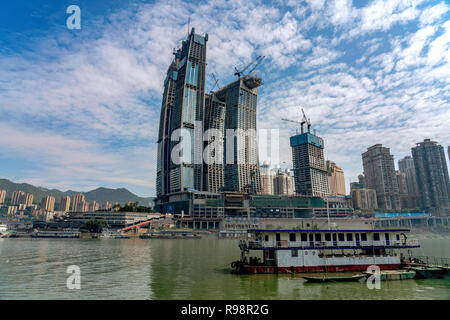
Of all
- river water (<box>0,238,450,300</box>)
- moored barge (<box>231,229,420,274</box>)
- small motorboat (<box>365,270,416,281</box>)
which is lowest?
river water (<box>0,238,450,300</box>)

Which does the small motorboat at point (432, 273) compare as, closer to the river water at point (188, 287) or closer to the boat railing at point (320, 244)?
the river water at point (188, 287)

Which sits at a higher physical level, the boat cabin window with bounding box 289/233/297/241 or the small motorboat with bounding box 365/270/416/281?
the boat cabin window with bounding box 289/233/297/241

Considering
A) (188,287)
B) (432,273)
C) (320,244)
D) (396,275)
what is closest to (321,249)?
(320,244)

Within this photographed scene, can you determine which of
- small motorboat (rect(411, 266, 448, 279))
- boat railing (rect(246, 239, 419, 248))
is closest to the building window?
boat railing (rect(246, 239, 419, 248))

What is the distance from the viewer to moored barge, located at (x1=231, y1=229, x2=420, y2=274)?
35969 millimetres

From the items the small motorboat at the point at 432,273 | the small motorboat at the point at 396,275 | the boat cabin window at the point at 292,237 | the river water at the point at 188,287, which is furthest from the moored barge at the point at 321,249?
the small motorboat at the point at 396,275

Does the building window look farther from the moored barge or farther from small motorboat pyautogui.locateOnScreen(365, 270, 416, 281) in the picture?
small motorboat pyautogui.locateOnScreen(365, 270, 416, 281)

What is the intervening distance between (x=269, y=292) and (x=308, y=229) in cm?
1223

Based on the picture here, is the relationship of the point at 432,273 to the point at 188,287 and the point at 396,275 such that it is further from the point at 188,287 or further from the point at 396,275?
the point at 188,287

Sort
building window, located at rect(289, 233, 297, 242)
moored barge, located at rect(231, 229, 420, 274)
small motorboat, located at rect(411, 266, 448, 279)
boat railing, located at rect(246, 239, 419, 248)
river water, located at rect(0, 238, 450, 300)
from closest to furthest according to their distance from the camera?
river water, located at rect(0, 238, 450, 300)
small motorboat, located at rect(411, 266, 448, 279)
moored barge, located at rect(231, 229, 420, 274)
boat railing, located at rect(246, 239, 419, 248)
building window, located at rect(289, 233, 297, 242)

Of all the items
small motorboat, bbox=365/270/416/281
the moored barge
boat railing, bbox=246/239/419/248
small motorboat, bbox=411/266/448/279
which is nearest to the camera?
small motorboat, bbox=365/270/416/281

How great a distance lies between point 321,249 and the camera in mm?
36656
